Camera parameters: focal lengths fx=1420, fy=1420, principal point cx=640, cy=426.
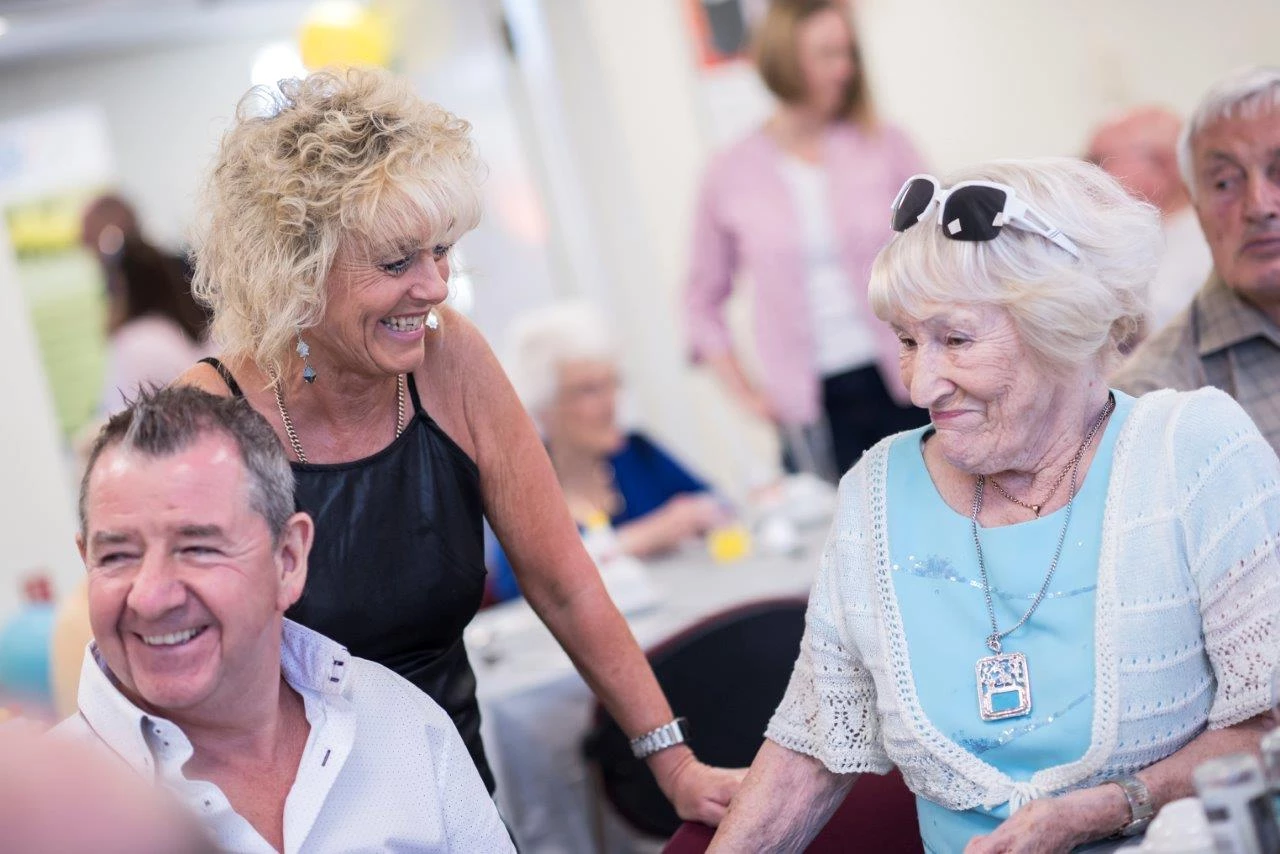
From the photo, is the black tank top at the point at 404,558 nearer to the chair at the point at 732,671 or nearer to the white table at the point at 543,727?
the chair at the point at 732,671

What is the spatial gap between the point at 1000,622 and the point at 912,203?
1.86 feet

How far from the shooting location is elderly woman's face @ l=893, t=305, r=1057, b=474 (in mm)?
1854

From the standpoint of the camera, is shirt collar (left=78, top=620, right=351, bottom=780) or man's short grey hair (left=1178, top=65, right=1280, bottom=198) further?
man's short grey hair (left=1178, top=65, right=1280, bottom=198)

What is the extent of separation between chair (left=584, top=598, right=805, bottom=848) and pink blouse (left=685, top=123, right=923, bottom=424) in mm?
1982

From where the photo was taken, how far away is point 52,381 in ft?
26.5

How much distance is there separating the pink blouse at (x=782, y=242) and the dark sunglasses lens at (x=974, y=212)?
2725mm

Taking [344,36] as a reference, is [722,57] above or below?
below

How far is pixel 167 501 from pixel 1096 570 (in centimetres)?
114

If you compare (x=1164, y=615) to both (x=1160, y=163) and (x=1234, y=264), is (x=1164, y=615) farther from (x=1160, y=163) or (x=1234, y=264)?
(x=1160, y=163)

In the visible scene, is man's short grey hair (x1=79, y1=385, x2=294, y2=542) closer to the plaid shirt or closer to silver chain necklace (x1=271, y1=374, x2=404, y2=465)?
silver chain necklace (x1=271, y1=374, x2=404, y2=465)

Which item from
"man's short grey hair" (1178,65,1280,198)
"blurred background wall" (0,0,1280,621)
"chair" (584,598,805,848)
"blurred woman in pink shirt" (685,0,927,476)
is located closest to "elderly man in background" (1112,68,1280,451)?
"man's short grey hair" (1178,65,1280,198)

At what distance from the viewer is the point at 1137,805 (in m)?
1.71

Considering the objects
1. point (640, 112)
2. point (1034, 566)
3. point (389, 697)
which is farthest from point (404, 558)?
point (640, 112)

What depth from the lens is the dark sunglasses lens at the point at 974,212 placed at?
5.94 feet
